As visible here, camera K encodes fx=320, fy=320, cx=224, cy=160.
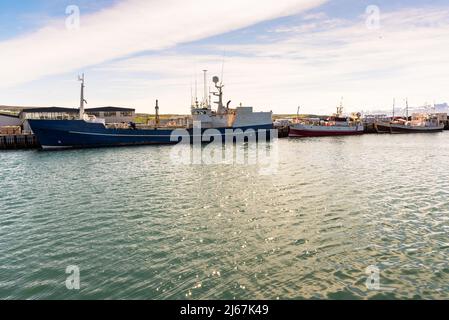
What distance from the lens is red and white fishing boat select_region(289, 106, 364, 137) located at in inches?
3246

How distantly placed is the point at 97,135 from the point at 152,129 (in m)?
10.3

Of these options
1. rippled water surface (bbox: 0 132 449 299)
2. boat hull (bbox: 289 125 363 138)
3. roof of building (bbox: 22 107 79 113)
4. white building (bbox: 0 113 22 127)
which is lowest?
rippled water surface (bbox: 0 132 449 299)

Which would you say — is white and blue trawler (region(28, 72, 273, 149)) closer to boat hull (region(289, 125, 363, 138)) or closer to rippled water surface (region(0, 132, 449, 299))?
boat hull (region(289, 125, 363, 138))

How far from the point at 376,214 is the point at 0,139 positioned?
58.6 meters

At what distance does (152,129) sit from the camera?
201 feet

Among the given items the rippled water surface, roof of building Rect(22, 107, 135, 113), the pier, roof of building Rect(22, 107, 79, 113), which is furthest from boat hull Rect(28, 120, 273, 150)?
roof of building Rect(22, 107, 135, 113)

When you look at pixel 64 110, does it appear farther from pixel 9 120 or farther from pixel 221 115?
pixel 221 115

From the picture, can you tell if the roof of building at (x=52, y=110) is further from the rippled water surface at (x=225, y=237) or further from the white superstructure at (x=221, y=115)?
the rippled water surface at (x=225, y=237)

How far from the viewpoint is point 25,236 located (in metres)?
13.6

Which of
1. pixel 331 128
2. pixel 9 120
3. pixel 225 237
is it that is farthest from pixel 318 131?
pixel 225 237

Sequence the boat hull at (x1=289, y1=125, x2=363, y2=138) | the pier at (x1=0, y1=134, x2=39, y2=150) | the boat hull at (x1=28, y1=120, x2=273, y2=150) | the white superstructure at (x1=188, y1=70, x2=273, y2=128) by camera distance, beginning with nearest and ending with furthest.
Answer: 1. the boat hull at (x1=28, y1=120, x2=273, y2=150)
2. the pier at (x1=0, y1=134, x2=39, y2=150)
3. the white superstructure at (x1=188, y1=70, x2=273, y2=128)
4. the boat hull at (x1=289, y1=125, x2=363, y2=138)

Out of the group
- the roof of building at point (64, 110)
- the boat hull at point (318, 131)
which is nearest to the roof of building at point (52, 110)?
the roof of building at point (64, 110)

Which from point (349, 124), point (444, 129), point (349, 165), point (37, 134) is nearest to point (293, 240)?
point (349, 165)

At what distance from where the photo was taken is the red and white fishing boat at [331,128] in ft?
270
